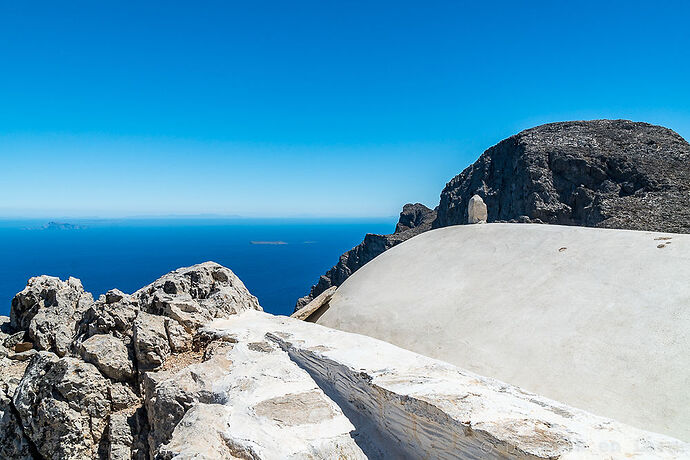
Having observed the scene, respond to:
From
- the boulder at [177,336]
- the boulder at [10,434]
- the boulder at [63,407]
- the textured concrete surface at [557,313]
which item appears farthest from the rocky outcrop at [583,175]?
the boulder at [10,434]

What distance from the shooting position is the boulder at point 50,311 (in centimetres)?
586

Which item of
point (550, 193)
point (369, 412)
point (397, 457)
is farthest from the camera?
point (550, 193)

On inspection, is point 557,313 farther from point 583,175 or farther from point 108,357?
point 583,175

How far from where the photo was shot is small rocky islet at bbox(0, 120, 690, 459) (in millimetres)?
2932

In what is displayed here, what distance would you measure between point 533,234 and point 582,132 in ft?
85.8

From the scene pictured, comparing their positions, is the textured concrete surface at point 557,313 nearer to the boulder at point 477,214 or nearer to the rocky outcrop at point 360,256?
the boulder at point 477,214

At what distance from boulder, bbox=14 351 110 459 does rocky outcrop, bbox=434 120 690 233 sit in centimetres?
1672

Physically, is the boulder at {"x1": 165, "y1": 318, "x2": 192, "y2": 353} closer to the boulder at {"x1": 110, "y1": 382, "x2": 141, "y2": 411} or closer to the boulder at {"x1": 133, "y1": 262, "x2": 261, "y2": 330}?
the boulder at {"x1": 133, "y1": 262, "x2": 261, "y2": 330}

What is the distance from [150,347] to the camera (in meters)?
5.12

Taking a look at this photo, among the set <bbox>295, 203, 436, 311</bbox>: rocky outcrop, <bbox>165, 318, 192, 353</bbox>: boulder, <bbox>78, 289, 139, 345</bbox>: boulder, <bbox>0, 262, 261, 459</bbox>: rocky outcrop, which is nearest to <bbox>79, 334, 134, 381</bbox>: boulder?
<bbox>0, 262, 261, 459</bbox>: rocky outcrop

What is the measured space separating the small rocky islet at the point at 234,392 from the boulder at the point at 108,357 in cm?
2

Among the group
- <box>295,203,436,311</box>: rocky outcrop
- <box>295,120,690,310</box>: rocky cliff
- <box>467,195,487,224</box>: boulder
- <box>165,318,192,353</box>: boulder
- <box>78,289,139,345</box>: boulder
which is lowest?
<box>295,203,436,311</box>: rocky outcrop

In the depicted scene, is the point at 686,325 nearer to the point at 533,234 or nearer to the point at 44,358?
the point at 533,234

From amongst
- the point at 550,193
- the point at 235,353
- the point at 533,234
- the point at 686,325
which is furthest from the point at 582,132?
the point at 235,353
